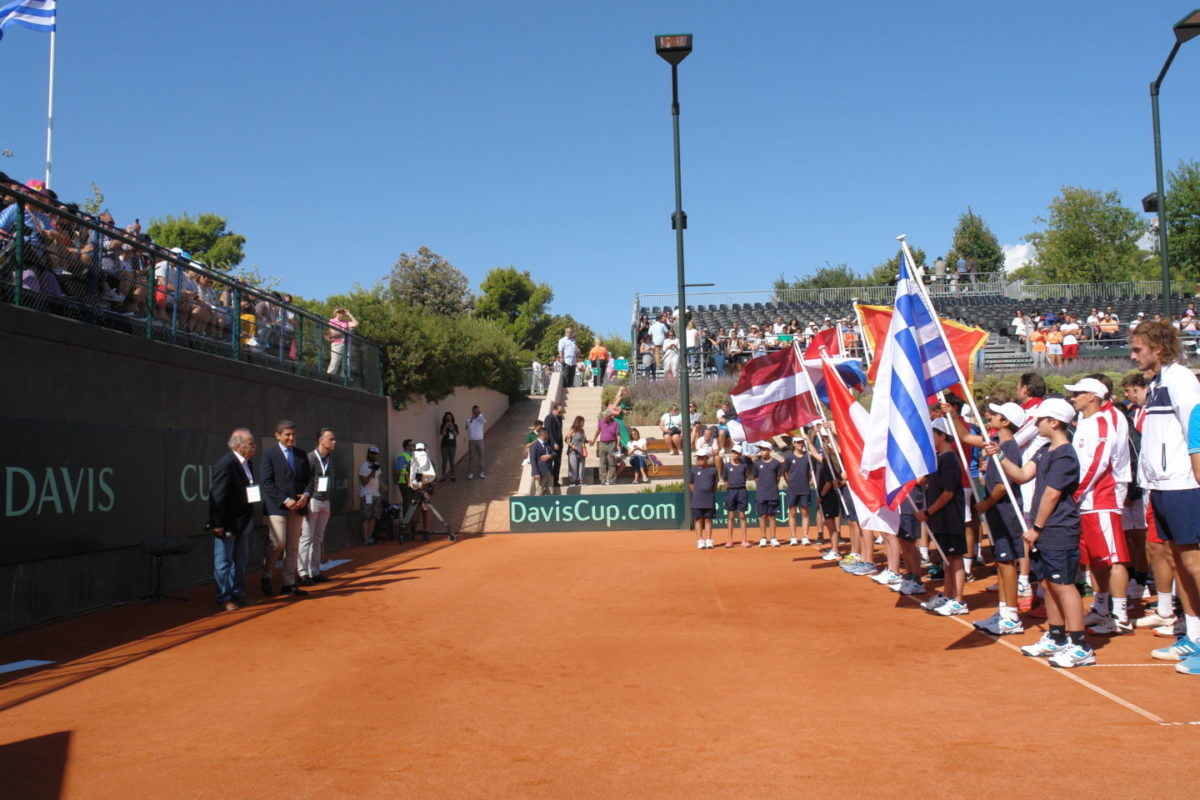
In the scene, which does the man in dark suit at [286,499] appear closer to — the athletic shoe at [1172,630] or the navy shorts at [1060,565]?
the navy shorts at [1060,565]

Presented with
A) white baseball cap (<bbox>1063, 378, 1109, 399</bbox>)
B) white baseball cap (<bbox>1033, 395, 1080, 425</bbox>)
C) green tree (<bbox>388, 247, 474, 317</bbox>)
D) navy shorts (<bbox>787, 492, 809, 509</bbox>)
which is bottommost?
navy shorts (<bbox>787, 492, 809, 509</bbox>)

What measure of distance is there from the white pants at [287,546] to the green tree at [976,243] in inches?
2638

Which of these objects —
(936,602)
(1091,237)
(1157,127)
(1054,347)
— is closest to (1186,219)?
(1091,237)

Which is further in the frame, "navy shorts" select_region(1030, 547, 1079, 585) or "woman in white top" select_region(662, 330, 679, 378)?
"woman in white top" select_region(662, 330, 679, 378)

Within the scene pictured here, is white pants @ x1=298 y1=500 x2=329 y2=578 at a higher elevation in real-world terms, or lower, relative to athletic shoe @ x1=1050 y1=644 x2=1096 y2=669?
higher

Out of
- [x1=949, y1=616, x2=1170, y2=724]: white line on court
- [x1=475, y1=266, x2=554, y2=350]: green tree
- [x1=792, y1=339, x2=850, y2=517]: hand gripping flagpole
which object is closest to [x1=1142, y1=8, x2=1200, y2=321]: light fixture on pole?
[x1=792, y1=339, x2=850, y2=517]: hand gripping flagpole

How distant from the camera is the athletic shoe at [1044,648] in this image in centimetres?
693

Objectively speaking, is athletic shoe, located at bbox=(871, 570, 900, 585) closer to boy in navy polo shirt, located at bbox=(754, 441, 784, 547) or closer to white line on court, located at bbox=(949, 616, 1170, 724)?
white line on court, located at bbox=(949, 616, 1170, 724)

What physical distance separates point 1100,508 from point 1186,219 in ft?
185

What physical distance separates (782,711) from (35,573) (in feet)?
25.5

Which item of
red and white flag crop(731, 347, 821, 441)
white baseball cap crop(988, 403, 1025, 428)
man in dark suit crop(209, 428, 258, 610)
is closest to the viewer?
white baseball cap crop(988, 403, 1025, 428)

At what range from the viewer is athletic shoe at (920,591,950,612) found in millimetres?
9242

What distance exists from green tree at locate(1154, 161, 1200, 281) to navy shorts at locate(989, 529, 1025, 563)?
55.1m

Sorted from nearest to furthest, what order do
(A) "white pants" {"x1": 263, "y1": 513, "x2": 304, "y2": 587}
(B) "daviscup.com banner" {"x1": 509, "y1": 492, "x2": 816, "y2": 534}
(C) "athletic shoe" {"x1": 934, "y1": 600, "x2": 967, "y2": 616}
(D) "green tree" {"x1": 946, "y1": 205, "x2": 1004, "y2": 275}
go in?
1. (C) "athletic shoe" {"x1": 934, "y1": 600, "x2": 967, "y2": 616}
2. (A) "white pants" {"x1": 263, "y1": 513, "x2": 304, "y2": 587}
3. (B) "daviscup.com banner" {"x1": 509, "y1": 492, "x2": 816, "y2": 534}
4. (D) "green tree" {"x1": 946, "y1": 205, "x2": 1004, "y2": 275}
